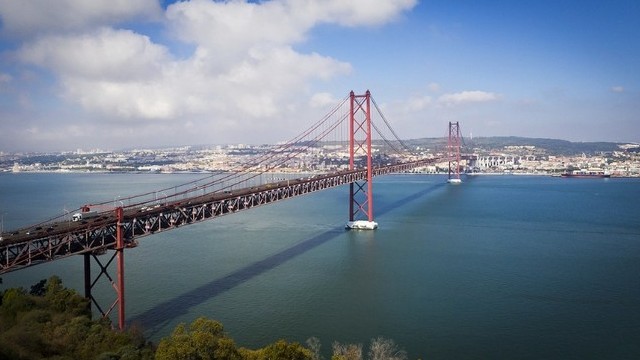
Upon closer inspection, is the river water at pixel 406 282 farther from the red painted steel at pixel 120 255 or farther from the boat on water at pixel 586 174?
the boat on water at pixel 586 174

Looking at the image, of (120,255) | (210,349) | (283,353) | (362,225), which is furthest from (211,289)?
(362,225)

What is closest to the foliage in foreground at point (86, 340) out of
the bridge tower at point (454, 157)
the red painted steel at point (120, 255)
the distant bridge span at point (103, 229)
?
the distant bridge span at point (103, 229)

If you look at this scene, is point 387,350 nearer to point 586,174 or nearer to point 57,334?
point 57,334

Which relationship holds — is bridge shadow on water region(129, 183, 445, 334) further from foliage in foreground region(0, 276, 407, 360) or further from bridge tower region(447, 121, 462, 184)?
bridge tower region(447, 121, 462, 184)

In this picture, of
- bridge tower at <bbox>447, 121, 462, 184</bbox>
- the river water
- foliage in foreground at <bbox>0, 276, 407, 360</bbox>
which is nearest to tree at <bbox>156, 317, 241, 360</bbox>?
foliage in foreground at <bbox>0, 276, 407, 360</bbox>

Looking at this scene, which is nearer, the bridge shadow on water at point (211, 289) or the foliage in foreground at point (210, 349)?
the foliage in foreground at point (210, 349)

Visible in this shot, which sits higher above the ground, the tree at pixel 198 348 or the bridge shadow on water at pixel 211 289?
the tree at pixel 198 348
